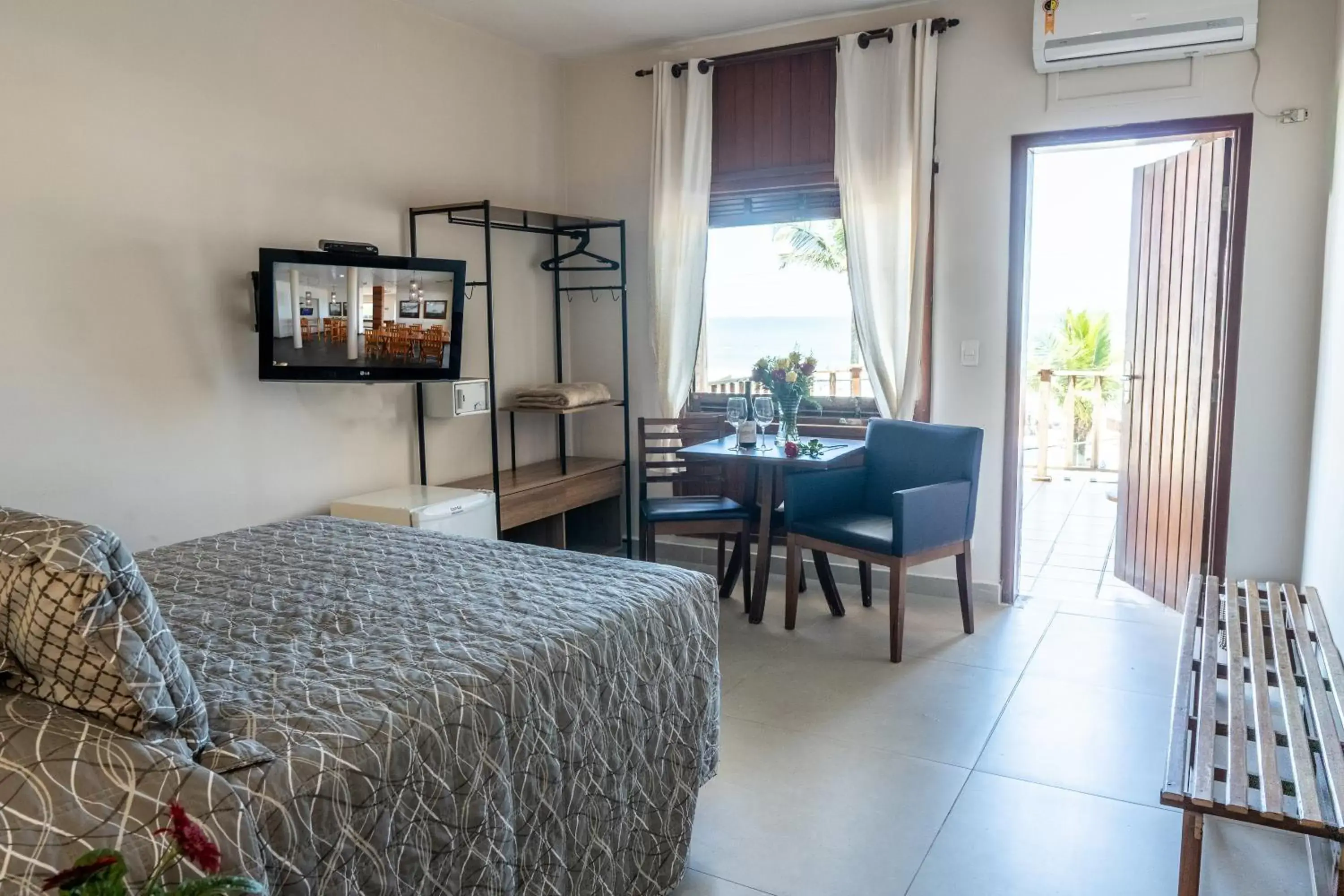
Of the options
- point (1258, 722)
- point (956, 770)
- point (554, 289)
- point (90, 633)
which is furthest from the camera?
point (554, 289)

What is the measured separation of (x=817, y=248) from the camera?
15.7 ft

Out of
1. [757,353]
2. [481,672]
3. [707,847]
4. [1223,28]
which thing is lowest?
A: [707,847]

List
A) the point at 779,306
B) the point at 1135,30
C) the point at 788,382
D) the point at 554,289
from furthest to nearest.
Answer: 1. the point at 554,289
2. the point at 779,306
3. the point at 788,382
4. the point at 1135,30

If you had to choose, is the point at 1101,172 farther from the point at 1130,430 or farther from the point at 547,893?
the point at 547,893

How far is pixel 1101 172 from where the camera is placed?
300 inches

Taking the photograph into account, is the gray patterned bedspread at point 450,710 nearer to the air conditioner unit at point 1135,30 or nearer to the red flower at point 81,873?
the red flower at point 81,873

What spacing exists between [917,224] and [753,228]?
38.6 inches

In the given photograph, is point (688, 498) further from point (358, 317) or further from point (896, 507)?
point (358, 317)

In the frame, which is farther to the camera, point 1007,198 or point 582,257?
point 582,257

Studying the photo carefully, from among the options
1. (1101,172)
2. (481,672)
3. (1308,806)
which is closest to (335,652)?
(481,672)

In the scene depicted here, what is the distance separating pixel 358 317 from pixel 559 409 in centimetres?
119

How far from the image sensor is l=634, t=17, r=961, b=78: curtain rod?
418 cm

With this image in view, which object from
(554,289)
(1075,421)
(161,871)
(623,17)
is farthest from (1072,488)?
(161,871)

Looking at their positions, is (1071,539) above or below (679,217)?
below
